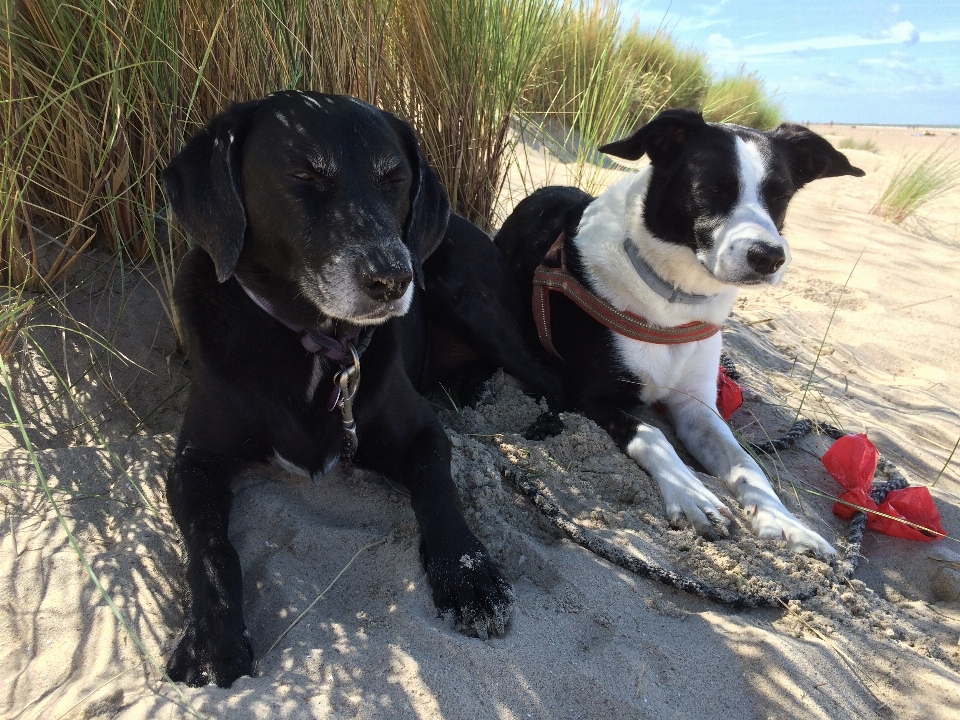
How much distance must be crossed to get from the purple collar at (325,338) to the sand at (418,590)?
1.44ft

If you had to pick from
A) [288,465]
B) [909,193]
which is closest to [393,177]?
[288,465]

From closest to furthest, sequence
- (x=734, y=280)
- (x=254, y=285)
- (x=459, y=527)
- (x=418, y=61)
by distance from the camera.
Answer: (x=459, y=527), (x=254, y=285), (x=734, y=280), (x=418, y=61)

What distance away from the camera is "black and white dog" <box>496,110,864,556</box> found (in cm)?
269

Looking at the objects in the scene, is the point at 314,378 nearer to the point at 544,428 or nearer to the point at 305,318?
the point at 305,318

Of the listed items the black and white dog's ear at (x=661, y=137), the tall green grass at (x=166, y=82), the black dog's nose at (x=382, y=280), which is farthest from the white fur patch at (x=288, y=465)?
the black and white dog's ear at (x=661, y=137)

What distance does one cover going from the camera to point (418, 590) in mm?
1918

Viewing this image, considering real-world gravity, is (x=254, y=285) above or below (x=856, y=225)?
above

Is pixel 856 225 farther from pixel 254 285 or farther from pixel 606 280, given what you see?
pixel 254 285

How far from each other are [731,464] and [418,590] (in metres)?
1.48

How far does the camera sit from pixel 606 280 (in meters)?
3.15

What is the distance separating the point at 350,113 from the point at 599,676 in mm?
1680

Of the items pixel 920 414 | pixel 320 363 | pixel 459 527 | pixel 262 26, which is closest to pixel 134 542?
pixel 320 363

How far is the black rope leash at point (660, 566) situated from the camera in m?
2.07

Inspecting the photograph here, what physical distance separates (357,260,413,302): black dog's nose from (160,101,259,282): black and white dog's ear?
403 millimetres
